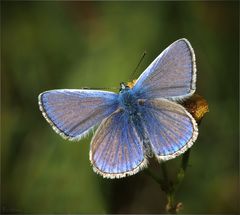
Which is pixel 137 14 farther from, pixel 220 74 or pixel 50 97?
pixel 50 97

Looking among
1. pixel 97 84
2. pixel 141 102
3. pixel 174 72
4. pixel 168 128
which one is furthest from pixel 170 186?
pixel 97 84

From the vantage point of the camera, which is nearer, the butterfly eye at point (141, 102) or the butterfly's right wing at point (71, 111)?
the butterfly's right wing at point (71, 111)

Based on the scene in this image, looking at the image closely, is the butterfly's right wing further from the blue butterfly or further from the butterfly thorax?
the butterfly thorax

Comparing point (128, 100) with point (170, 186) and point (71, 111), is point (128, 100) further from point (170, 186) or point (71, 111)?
point (170, 186)

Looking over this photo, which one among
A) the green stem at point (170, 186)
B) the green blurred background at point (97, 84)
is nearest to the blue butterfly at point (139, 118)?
the green stem at point (170, 186)

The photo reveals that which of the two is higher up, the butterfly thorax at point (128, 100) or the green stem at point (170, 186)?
the butterfly thorax at point (128, 100)

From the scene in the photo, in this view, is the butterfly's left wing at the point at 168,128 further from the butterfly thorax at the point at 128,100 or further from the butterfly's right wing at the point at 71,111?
the butterfly's right wing at the point at 71,111

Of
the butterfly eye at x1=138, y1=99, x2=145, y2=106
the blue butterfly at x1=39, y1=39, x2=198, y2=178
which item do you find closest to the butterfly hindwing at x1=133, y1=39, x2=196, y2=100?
the blue butterfly at x1=39, y1=39, x2=198, y2=178
